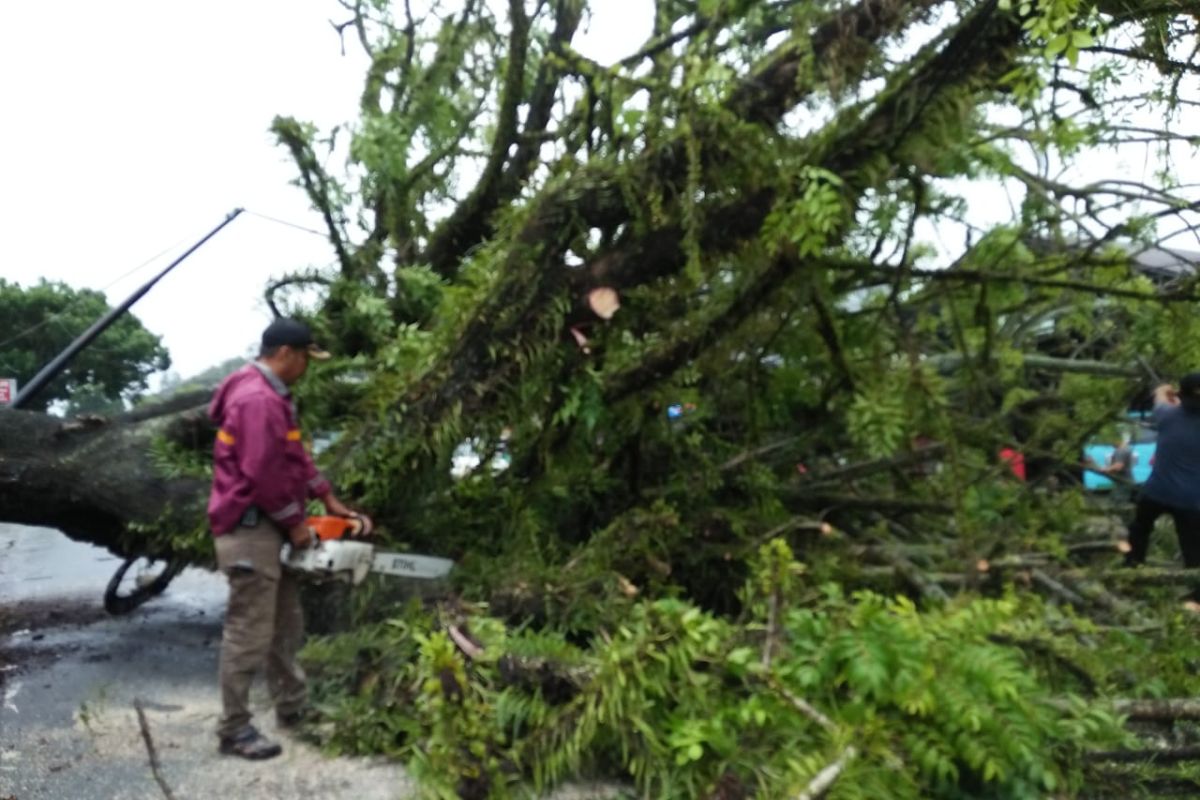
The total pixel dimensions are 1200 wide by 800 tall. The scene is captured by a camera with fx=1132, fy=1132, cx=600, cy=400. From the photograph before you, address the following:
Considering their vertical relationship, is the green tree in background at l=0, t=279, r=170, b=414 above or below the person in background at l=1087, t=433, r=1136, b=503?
above

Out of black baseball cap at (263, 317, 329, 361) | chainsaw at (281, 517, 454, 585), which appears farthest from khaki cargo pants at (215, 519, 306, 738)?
black baseball cap at (263, 317, 329, 361)

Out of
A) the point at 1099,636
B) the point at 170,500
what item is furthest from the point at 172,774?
the point at 1099,636

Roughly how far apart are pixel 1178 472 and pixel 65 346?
753 centimetres

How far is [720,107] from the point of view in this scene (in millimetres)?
4715

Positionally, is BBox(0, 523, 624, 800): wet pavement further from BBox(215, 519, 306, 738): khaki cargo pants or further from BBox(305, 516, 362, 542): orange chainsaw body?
BBox(305, 516, 362, 542): orange chainsaw body

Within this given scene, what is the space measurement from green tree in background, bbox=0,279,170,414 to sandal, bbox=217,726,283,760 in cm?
430

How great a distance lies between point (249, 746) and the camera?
13.3 feet

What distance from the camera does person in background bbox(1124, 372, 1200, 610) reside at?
20.8 ft

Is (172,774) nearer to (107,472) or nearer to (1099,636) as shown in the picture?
(107,472)

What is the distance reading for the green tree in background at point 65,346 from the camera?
26.7 ft

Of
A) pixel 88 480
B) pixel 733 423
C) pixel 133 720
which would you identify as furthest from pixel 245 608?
pixel 733 423

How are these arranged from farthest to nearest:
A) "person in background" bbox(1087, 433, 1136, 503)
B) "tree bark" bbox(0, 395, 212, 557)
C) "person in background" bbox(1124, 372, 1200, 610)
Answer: "person in background" bbox(1087, 433, 1136, 503) → "person in background" bbox(1124, 372, 1200, 610) → "tree bark" bbox(0, 395, 212, 557)

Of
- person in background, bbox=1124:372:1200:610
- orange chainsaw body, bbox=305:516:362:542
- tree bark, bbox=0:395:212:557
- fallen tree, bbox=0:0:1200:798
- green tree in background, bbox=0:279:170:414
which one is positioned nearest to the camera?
fallen tree, bbox=0:0:1200:798

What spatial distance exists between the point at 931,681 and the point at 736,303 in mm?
2391
